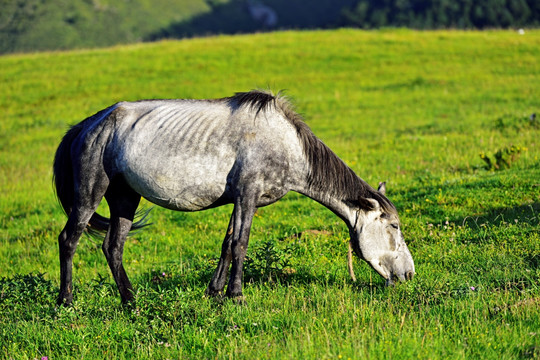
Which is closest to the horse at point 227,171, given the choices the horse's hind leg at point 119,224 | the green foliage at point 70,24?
the horse's hind leg at point 119,224

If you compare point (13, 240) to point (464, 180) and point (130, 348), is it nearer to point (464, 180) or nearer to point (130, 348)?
point (130, 348)

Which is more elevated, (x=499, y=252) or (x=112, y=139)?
(x=112, y=139)

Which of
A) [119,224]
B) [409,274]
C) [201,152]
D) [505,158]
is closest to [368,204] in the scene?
[409,274]

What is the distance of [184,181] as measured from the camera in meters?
6.71

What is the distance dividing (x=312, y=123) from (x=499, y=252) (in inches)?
669

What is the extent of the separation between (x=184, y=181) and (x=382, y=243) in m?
2.40

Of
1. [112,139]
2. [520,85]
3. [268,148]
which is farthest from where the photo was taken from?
[520,85]

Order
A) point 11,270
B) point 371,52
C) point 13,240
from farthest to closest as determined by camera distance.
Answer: point 371,52 < point 13,240 < point 11,270

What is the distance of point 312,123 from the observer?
2408 cm

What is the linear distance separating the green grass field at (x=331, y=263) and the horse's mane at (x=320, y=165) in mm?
1062

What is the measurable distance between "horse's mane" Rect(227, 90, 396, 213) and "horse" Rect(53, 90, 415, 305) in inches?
0.5

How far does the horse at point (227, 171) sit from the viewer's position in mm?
6605

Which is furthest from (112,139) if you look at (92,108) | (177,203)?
(92,108)

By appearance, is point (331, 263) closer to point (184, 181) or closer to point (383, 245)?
point (383, 245)
